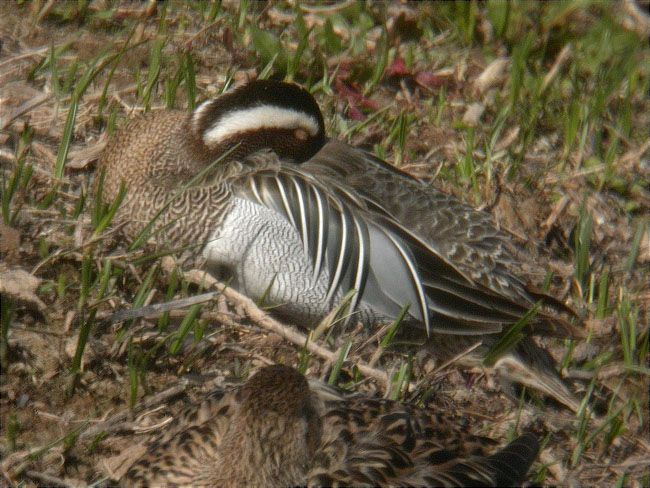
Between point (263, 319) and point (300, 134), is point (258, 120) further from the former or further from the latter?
point (263, 319)

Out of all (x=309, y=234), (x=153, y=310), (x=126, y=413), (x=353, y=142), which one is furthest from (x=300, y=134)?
(x=126, y=413)

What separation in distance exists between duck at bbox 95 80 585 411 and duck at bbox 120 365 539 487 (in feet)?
3.25

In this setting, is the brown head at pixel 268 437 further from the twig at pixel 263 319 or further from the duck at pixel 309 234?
the duck at pixel 309 234

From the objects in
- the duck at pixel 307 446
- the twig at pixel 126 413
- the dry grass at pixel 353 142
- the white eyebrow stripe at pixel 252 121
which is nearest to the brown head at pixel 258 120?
the white eyebrow stripe at pixel 252 121

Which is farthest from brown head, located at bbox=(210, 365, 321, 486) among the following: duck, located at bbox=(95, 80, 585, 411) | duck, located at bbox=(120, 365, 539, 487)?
duck, located at bbox=(95, 80, 585, 411)

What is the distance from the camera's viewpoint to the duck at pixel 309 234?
498 cm

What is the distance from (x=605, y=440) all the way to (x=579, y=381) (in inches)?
24.5

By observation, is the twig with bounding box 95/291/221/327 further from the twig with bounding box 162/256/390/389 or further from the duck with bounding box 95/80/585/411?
the duck with bounding box 95/80/585/411

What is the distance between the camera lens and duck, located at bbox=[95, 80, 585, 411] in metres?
4.98

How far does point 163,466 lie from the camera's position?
3666mm

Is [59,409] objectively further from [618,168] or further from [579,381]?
[618,168]

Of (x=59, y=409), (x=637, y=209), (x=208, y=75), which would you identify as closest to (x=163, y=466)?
(x=59, y=409)

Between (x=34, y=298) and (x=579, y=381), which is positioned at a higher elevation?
(x=34, y=298)

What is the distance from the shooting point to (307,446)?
369cm
